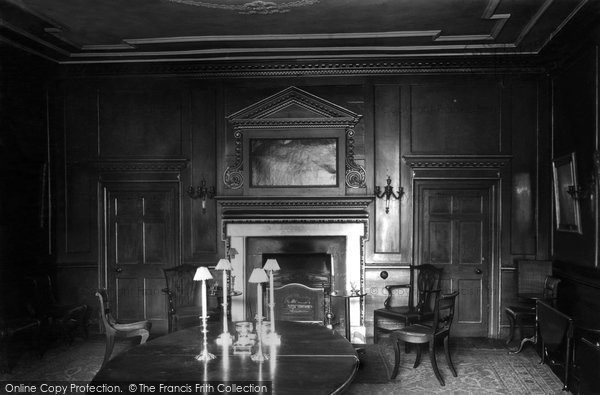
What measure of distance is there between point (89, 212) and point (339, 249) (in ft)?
11.7

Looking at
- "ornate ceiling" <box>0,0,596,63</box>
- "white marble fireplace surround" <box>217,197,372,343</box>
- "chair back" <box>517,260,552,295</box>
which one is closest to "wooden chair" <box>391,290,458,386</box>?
"white marble fireplace surround" <box>217,197,372,343</box>

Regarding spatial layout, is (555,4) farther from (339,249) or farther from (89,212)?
(89,212)

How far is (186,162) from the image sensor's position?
727cm

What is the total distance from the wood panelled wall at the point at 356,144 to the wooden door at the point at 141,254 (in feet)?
0.63

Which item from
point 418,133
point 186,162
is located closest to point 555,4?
point 418,133

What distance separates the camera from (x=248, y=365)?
3238 mm

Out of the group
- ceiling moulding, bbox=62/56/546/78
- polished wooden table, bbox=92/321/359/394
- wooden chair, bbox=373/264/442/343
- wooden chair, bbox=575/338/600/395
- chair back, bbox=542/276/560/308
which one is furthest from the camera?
ceiling moulding, bbox=62/56/546/78

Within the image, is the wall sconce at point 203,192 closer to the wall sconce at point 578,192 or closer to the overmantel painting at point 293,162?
the overmantel painting at point 293,162

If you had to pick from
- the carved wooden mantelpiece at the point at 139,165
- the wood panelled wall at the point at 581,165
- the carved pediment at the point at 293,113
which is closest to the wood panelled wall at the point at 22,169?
the carved wooden mantelpiece at the point at 139,165

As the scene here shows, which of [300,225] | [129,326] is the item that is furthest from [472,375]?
[129,326]

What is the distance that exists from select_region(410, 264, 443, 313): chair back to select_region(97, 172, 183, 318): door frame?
3312mm

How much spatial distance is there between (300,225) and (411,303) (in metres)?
1.81

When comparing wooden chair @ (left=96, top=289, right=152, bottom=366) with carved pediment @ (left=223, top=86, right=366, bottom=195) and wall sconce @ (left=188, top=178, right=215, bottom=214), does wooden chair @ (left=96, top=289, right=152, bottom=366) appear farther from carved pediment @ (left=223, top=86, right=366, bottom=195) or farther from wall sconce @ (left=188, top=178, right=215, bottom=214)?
carved pediment @ (left=223, top=86, right=366, bottom=195)

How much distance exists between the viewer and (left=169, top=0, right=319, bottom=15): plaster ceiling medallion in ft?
16.8
